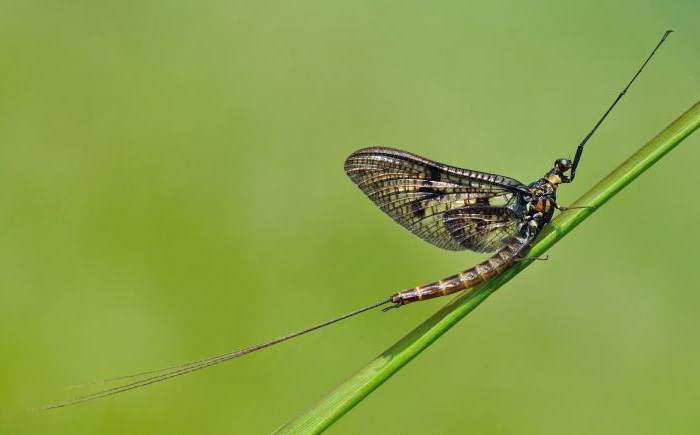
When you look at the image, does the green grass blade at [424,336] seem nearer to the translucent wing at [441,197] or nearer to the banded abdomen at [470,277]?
the banded abdomen at [470,277]

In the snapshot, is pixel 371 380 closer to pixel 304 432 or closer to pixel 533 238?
pixel 304 432

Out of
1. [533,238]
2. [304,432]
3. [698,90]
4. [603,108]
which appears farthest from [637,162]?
[698,90]

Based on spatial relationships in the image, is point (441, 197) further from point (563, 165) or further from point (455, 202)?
point (563, 165)

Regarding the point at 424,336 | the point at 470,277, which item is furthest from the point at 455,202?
the point at 424,336

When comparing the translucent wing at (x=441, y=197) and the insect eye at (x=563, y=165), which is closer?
the translucent wing at (x=441, y=197)

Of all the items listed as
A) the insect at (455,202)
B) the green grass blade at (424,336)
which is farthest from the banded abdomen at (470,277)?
the green grass blade at (424,336)

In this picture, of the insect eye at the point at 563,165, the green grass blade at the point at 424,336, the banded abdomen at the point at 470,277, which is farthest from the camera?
the insect eye at the point at 563,165
